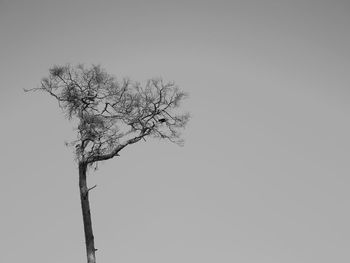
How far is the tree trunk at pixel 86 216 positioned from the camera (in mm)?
→ 15477

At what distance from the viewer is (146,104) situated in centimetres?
1800

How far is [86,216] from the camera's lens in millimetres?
15750

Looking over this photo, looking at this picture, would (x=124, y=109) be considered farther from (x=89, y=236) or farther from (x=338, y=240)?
(x=338, y=240)

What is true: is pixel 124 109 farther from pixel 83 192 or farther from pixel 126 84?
pixel 83 192

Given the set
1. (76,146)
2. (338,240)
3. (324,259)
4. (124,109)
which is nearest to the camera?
(76,146)

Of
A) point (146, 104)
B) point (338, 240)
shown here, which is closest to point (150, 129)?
point (146, 104)

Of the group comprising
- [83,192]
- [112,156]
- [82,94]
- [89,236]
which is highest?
[82,94]

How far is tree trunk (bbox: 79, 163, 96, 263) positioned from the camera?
50.8 ft

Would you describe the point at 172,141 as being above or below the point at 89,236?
above

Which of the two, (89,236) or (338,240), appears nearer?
(89,236)

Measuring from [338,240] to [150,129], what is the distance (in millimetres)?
65951

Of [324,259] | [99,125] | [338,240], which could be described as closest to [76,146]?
[99,125]

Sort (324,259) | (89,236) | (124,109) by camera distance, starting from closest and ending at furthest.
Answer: (89,236), (124,109), (324,259)

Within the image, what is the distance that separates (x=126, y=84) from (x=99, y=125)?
7.58 ft
